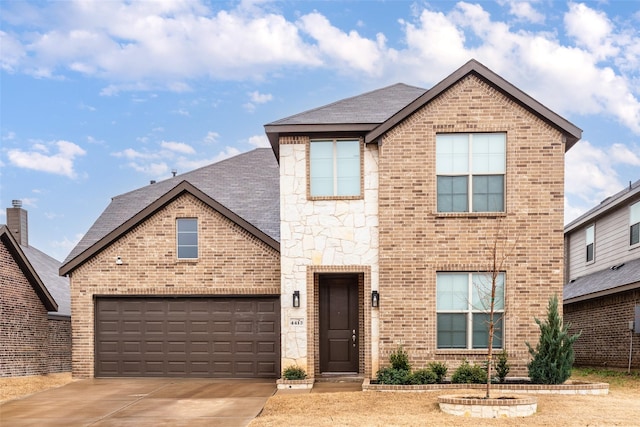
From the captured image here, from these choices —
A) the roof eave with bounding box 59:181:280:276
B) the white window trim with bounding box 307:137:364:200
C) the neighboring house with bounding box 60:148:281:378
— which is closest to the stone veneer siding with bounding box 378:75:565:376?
the white window trim with bounding box 307:137:364:200

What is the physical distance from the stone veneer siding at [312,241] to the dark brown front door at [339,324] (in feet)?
3.31

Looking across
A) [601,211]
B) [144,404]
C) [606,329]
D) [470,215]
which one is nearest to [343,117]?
[470,215]

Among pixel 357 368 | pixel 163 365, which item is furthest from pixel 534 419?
pixel 163 365

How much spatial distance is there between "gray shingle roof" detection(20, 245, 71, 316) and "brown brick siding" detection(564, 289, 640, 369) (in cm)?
1635

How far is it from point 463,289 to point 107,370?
30.3ft

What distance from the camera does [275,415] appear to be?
1152cm

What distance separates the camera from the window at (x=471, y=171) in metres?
15.0

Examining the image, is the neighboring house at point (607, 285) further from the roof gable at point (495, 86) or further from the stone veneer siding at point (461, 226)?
the roof gable at point (495, 86)

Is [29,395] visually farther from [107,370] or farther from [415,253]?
[415,253]

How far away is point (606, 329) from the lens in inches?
788

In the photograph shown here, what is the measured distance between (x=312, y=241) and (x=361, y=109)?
3432 millimetres

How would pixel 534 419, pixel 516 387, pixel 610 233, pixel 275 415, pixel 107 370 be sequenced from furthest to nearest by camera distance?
pixel 610 233 → pixel 107 370 → pixel 516 387 → pixel 275 415 → pixel 534 419

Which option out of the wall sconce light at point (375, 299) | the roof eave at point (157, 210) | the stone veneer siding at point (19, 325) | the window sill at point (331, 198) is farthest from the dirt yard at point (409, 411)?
the stone veneer siding at point (19, 325)

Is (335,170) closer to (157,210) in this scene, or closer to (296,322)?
(296,322)
